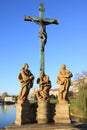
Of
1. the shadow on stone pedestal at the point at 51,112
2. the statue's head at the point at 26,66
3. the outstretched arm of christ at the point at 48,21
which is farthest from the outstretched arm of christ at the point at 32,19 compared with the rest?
the shadow on stone pedestal at the point at 51,112

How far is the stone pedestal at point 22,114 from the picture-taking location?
15.3 metres

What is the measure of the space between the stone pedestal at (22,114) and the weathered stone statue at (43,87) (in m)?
0.89

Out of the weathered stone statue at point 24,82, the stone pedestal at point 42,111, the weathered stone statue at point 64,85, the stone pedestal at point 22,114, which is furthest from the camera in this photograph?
the weathered stone statue at point 64,85

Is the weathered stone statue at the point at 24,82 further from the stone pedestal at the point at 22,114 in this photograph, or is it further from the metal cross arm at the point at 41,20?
the metal cross arm at the point at 41,20

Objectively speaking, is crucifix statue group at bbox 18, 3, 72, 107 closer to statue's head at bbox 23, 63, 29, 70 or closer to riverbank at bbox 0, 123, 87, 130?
statue's head at bbox 23, 63, 29, 70

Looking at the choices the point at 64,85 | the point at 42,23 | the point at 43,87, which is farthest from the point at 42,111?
the point at 42,23

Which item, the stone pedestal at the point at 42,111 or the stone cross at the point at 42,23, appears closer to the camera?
the stone pedestal at the point at 42,111

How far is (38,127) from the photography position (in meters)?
14.3

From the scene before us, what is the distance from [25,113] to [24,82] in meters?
1.60

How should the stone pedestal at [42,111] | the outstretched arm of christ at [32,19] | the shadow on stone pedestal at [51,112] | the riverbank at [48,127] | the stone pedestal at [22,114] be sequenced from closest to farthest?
the riverbank at [48,127], the stone pedestal at [22,114], the stone pedestal at [42,111], the shadow on stone pedestal at [51,112], the outstretched arm of christ at [32,19]

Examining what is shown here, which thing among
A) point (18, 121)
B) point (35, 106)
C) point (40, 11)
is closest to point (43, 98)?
point (35, 106)

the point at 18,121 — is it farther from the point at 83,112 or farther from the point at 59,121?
the point at 83,112

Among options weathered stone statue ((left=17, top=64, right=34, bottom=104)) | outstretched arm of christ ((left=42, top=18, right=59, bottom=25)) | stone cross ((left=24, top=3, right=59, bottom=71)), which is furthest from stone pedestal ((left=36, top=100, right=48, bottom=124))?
outstretched arm of christ ((left=42, top=18, right=59, bottom=25))

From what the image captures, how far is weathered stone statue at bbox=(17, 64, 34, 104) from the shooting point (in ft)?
51.1
